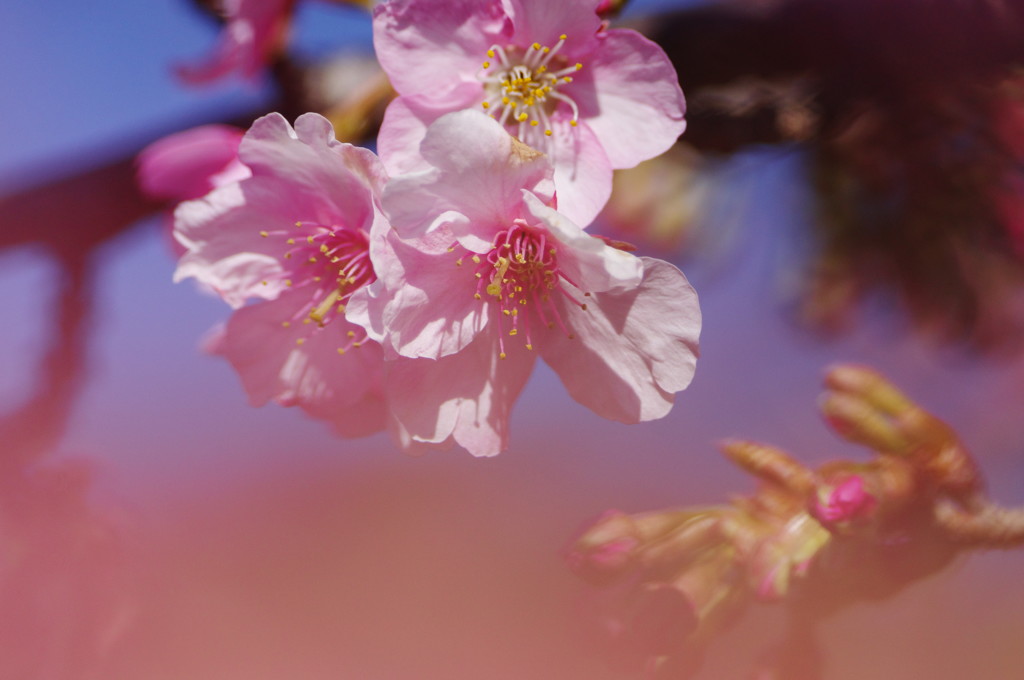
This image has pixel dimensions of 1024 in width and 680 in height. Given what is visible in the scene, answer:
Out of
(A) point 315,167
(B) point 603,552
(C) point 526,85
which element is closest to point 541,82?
(C) point 526,85

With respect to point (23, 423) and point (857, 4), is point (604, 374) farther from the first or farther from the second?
point (23, 423)

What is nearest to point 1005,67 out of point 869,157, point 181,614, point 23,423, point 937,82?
point 937,82

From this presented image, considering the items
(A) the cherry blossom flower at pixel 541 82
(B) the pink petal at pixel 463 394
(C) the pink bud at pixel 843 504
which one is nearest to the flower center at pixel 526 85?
(A) the cherry blossom flower at pixel 541 82

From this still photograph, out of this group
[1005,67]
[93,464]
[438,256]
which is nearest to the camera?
[438,256]

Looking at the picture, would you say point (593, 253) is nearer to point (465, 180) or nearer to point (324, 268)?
point (465, 180)

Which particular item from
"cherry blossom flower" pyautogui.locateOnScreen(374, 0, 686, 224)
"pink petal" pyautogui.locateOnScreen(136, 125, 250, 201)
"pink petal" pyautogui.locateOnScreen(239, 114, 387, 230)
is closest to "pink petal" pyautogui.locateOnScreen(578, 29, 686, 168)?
"cherry blossom flower" pyautogui.locateOnScreen(374, 0, 686, 224)

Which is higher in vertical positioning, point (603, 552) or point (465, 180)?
point (465, 180)
